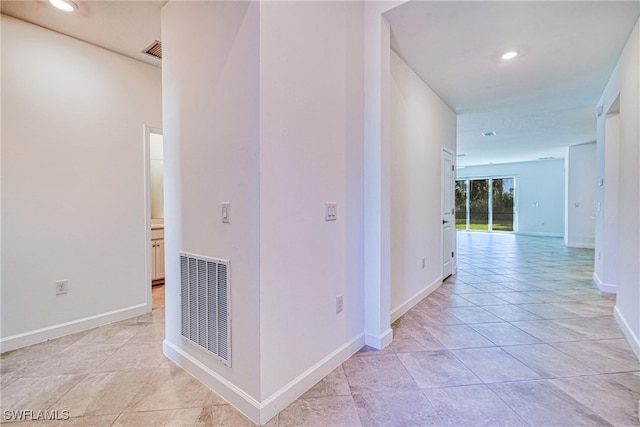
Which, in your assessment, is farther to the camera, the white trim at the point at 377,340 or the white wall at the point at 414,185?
the white wall at the point at 414,185

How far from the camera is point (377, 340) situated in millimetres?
2400

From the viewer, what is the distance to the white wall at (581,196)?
756cm

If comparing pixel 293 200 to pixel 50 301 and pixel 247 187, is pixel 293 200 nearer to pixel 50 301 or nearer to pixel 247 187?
pixel 247 187

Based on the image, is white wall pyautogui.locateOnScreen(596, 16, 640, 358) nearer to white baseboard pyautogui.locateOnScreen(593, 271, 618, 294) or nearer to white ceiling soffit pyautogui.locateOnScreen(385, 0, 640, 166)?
white ceiling soffit pyautogui.locateOnScreen(385, 0, 640, 166)

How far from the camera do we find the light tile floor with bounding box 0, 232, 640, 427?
1.64 meters

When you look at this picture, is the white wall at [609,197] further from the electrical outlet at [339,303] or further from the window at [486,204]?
the window at [486,204]

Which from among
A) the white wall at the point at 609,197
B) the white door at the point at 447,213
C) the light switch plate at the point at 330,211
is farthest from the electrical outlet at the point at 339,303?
A: the white wall at the point at 609,197

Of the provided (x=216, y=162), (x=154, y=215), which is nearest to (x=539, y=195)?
(x=154, y=215)

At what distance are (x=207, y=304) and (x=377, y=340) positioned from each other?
1360 mm

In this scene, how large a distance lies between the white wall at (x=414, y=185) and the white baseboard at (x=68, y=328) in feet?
8.92

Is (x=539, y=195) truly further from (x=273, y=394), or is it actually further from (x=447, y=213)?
(x=273, y=394)

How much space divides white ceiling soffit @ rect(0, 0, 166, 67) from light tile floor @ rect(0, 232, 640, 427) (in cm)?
272

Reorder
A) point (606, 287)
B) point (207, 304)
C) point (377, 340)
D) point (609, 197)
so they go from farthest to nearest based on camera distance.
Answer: point (606, 287), point (609, 197), point (377, 340), point (207, 304)

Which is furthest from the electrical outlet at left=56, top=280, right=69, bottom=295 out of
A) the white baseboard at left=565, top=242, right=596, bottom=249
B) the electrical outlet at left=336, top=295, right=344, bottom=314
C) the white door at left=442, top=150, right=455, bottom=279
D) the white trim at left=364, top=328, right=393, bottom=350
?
the white baseboard at left=565, top=242, right=596, bottom=249
